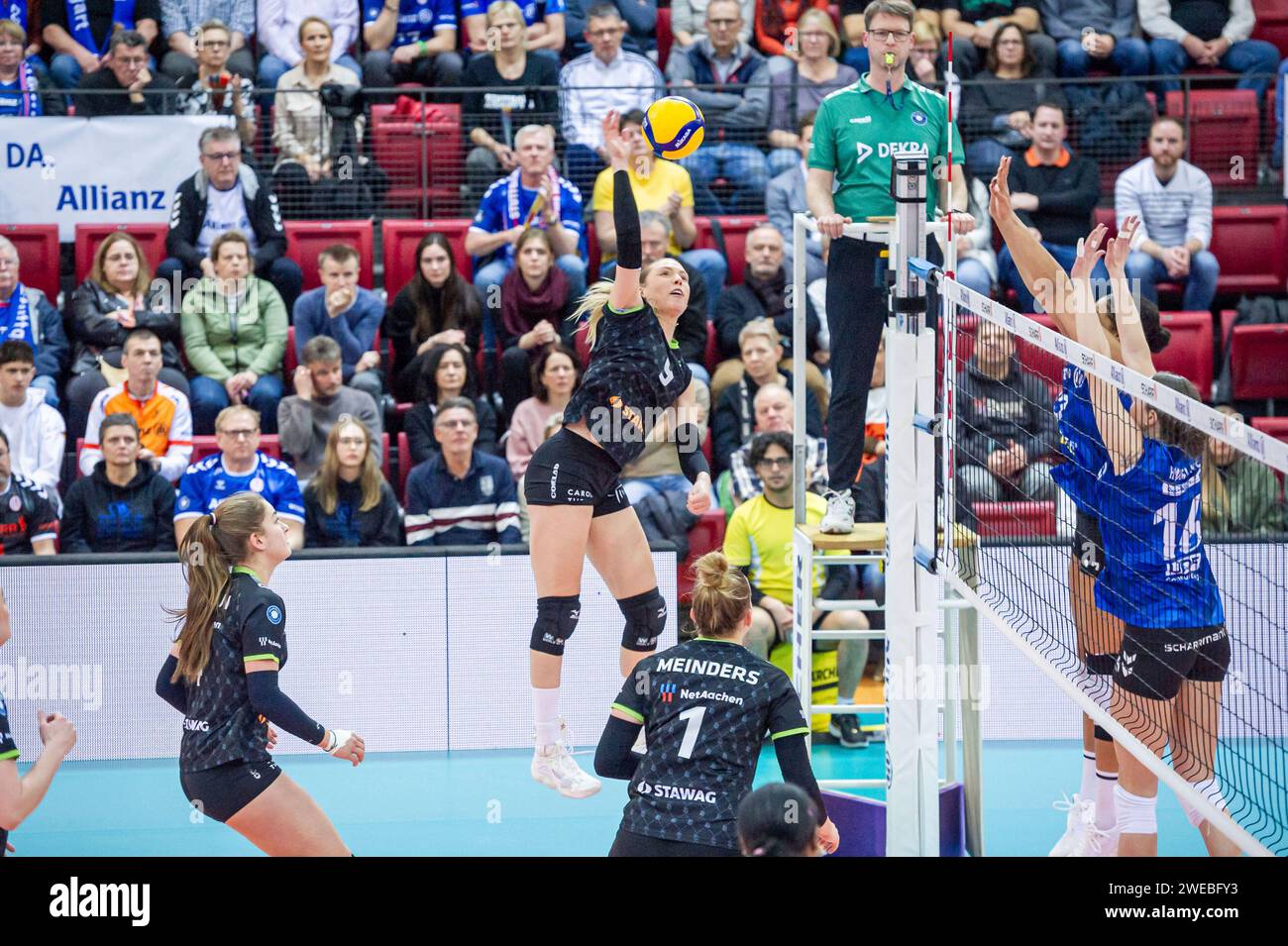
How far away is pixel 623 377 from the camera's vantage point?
19.9 feet

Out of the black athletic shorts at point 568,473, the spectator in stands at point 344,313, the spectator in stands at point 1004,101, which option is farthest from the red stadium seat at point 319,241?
the black athletic shorts at point 568,473

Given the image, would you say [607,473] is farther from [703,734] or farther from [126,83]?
[126,83]

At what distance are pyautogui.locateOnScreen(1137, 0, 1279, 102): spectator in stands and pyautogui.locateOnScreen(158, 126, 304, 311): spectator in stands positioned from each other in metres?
6.75

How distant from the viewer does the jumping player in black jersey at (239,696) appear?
5.57m

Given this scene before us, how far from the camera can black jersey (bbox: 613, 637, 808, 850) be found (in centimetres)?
484

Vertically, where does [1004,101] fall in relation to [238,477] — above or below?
above

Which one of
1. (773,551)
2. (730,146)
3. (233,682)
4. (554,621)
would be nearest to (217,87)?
(730,146)

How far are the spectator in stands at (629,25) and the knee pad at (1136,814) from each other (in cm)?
810

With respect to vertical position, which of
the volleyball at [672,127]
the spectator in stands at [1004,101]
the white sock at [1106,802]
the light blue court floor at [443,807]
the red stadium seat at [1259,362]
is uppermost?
the spectator in stands at [1004,101]

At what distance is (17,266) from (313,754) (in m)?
3.94

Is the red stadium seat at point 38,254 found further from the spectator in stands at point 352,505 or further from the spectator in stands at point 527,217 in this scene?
the spectator in stands at point 352,505

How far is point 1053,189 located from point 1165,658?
6.32 m
